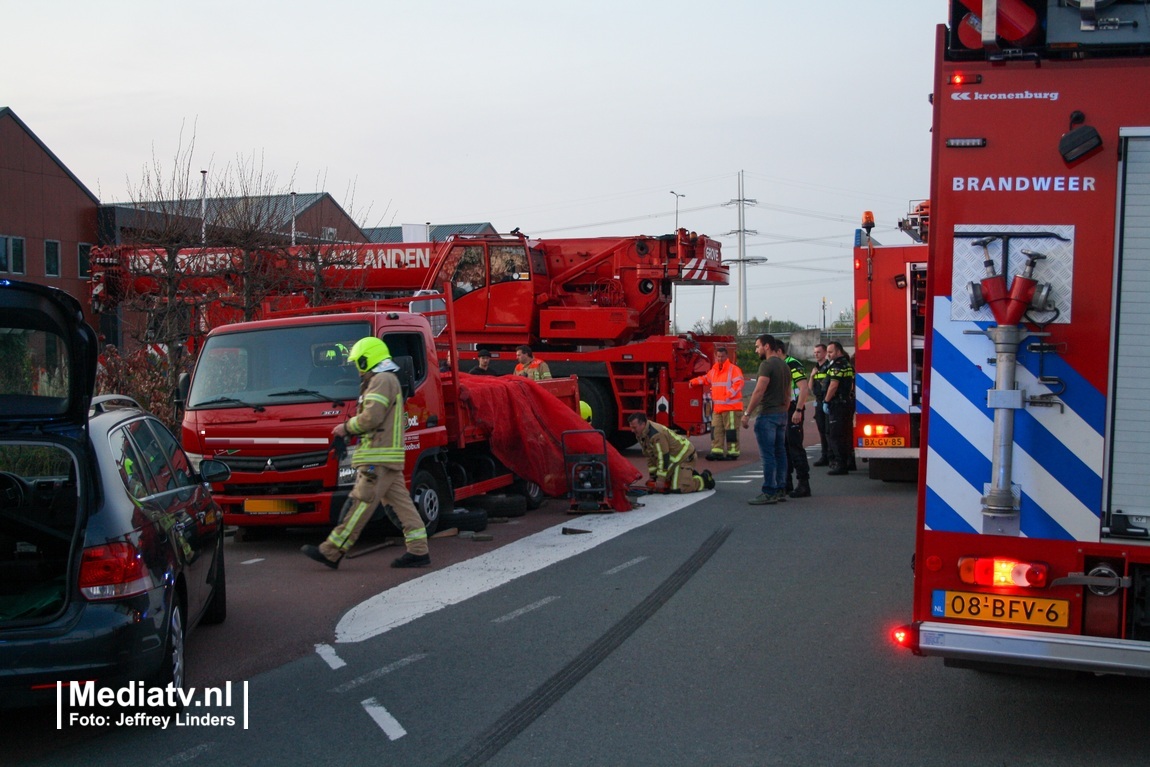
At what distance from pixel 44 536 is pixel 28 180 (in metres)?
34.3

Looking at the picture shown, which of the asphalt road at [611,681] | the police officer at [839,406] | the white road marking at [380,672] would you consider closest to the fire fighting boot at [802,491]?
the police officer at [839,406]

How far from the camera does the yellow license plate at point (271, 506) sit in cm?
973

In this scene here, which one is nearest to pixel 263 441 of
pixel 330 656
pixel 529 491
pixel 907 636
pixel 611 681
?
pixel 330 656

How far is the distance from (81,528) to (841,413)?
12448 mm

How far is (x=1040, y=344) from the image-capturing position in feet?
14.9

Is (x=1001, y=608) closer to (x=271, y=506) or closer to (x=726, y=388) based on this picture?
(x=271, y=506)

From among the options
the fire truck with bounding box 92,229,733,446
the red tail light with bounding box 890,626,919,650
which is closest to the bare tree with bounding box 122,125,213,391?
the fire truck with bounding box 92,229,733,446

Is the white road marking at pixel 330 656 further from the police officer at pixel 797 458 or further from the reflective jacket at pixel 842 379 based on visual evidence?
the reflective jacket at pixel 842 379

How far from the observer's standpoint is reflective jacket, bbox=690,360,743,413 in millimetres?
17700

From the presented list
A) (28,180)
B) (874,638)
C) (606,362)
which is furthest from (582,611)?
(28,180)

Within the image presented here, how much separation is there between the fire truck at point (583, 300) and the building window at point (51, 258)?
21765 millimetres

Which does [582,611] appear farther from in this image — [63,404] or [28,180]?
[28,180]

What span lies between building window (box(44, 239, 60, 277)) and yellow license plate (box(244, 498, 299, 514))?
99.2 ft

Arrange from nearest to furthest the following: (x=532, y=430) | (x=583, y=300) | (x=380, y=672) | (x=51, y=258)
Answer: (x=380, y=672) → (x=532, y=430) → (x=583, y=300) → (x=51, y=258)
